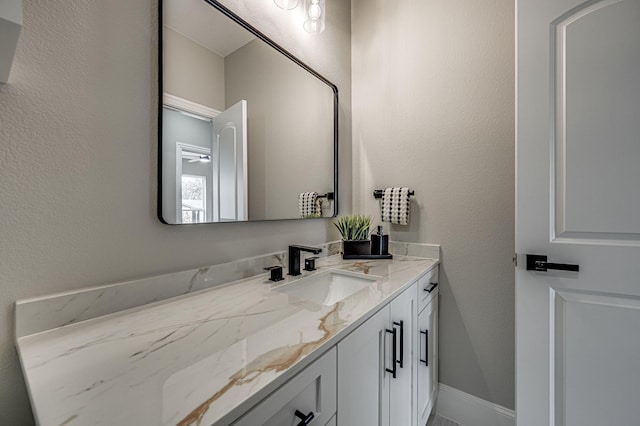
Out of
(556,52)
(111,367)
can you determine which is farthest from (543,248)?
(111,367)

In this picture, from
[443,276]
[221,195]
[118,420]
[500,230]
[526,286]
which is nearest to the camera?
[118,420]

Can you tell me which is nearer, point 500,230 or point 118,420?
point 118,420

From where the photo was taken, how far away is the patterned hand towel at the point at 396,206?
62.1 inches

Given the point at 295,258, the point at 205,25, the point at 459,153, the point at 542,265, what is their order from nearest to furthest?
the point at 205,25
the point at 542,265
the point at 295,258
the point at 459,153

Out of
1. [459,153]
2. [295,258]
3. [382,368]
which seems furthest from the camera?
[459,153]

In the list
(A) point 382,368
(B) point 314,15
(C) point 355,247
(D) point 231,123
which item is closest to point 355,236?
(C) point 355,247

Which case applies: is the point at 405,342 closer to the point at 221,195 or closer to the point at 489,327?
the point at 489,327

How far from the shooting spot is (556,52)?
1098mm

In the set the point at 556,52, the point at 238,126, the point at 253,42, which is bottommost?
the point at 238,126

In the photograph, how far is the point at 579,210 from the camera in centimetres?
106

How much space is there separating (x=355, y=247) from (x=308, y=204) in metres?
0.38

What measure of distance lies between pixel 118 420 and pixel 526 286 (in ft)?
4.66

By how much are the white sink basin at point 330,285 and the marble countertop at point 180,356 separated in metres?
0.24

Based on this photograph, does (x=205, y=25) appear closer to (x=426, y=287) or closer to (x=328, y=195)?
(x=328, y=195)
